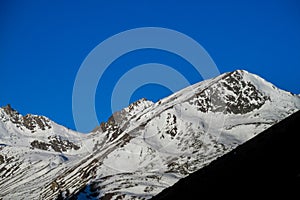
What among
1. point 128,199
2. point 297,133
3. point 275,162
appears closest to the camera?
point 275,162

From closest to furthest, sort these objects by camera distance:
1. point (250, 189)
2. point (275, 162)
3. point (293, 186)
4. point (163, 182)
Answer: point (293, 186) < point (250, 189) < point (275, 162) < point (163, 182)

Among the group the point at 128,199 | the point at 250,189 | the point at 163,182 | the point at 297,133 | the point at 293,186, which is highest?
the point at 163,182

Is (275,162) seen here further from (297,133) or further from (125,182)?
(125,182)

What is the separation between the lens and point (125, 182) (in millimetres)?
197125

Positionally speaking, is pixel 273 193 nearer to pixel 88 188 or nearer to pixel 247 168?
pixel 247 168

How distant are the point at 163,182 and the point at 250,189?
171m

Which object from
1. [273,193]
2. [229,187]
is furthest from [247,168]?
[273,193]

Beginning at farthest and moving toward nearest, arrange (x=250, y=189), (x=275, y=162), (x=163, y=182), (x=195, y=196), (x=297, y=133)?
(x=163, y=182)
(x=195, y=196)
(x=297, y=133)
(x=275, y=162)
(x=250, y=189)

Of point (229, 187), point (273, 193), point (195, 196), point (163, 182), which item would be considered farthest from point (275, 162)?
point (163, 182)

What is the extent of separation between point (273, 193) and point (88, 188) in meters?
186

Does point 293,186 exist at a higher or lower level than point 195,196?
lower

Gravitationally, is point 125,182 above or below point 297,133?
above

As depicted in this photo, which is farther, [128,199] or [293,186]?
[128,199]

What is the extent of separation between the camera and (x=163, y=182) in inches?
7328
